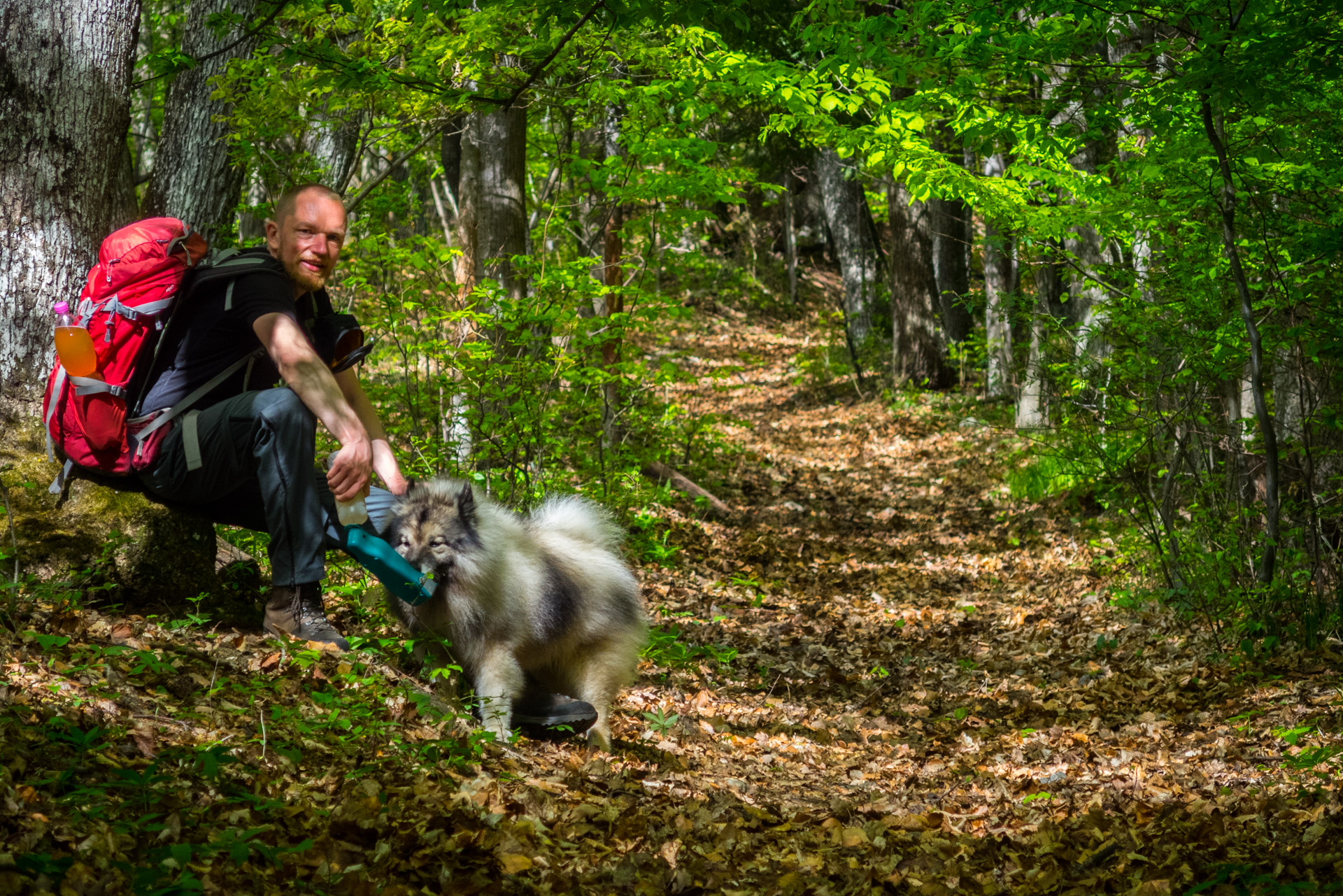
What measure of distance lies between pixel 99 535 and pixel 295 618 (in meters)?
0.97

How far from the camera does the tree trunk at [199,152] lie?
5.35 m

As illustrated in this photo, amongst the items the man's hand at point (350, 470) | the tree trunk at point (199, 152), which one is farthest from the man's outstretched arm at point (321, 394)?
the tree trunk at point (199, 152)

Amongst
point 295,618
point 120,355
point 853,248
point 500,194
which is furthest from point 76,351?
point 853,248

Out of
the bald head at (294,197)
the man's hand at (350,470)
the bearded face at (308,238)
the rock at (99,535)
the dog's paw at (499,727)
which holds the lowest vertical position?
the dog's paw at (499,727)

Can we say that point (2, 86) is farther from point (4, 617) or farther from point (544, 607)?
point (544, 607)

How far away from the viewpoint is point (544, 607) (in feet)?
13.2

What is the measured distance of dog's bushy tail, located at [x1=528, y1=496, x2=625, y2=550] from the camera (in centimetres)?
455

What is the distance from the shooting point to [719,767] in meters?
4.32

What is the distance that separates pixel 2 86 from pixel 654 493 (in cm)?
574

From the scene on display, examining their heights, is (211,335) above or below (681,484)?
above

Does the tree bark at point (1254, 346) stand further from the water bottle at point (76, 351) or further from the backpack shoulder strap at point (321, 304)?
the water bottle at point (76, 351)

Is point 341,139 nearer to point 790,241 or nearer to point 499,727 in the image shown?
point 499,727

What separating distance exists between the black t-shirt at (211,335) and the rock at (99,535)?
1.94ft

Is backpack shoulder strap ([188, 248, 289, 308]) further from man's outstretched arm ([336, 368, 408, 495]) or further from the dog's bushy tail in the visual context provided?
the dog's bushy tail
